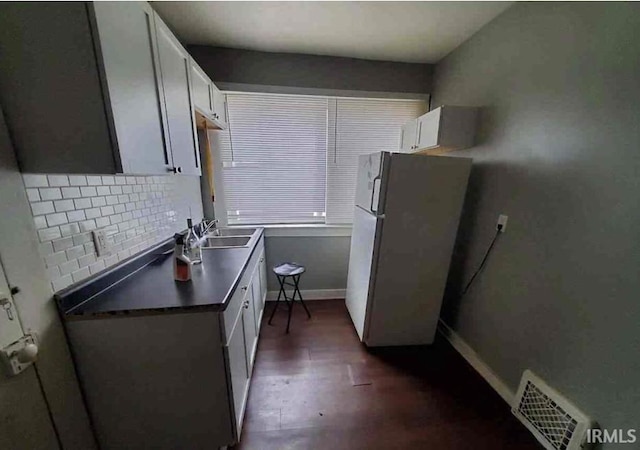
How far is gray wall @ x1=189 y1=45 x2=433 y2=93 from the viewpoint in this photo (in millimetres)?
2273

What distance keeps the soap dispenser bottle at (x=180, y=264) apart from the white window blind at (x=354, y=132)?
1726 millimetres

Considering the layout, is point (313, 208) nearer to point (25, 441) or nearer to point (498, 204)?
point (498, 204)

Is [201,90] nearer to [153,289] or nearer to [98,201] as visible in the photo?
[98,201]

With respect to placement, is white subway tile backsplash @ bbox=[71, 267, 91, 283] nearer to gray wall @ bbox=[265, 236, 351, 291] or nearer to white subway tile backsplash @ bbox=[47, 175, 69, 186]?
white subway tile backsplash @ bbox=[47, 175, 69, 186]

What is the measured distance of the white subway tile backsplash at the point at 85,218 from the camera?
37.2 inches

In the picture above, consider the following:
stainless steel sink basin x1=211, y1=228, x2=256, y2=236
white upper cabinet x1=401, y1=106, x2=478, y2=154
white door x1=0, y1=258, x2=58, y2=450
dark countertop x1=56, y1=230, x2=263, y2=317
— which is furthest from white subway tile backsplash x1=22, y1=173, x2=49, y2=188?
white upper cabinet x1=401, y1=106, x2=478, y2=154

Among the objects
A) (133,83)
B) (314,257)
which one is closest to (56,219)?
(133,83)

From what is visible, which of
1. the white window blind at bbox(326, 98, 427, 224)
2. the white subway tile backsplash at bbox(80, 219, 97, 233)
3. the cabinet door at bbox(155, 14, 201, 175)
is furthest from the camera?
the white window blind at bbox(326, 98, 427, 224)

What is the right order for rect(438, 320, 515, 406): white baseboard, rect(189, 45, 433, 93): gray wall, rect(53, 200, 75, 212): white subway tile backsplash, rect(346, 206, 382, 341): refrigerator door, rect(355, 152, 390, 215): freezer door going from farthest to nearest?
1. rect(189, 45, 433, 93): gray wall
2. rect(346, 206, 382, 341): refrigerator door
3. rect(355, 152, 390, 215): freezer door
4. rect(438, 320, 515, 406): white baseboard
5. rect(53, 200, 75, 212): white subway tile backsplash

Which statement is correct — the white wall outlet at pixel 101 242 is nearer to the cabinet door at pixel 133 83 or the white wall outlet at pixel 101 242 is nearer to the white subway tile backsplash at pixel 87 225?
the white subway tile backsplash at pixel 87 225

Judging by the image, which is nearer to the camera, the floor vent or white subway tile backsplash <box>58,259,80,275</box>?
white subway tile backsplash <box>58,259,80,275</box>

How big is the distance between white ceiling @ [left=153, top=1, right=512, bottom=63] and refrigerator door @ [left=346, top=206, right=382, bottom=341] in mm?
1460

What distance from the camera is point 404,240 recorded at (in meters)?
1.86

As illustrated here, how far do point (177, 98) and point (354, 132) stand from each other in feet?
5.81
